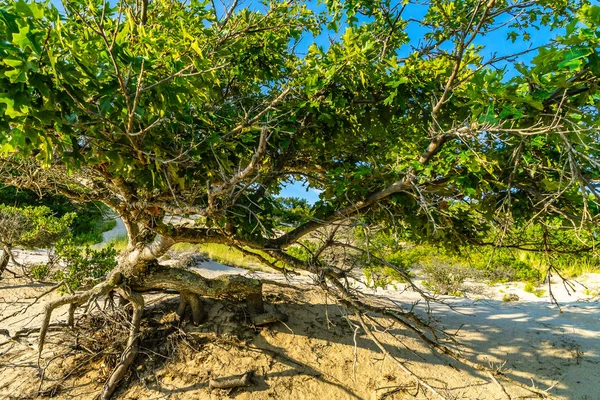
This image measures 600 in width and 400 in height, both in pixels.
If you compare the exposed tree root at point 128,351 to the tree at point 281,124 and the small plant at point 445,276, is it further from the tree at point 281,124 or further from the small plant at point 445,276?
the small plant at point 445,276

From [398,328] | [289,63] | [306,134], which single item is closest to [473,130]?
[306,134]

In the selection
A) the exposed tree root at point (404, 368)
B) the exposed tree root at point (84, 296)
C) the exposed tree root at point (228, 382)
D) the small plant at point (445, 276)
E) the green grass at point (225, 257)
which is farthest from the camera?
the green grass at point (225, 257)

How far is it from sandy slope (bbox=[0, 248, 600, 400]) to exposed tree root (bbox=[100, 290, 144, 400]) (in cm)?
16

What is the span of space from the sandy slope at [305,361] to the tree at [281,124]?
0.45 metres

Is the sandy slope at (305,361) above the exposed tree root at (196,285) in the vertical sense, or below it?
below

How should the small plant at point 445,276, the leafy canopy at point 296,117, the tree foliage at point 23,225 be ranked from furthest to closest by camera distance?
1. the small plant at point 445,276
2. the tree foliage at point 23,225
3. the leafy canopy at point 296,117

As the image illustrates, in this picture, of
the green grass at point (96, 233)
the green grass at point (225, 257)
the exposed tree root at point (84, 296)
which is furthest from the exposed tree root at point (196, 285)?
the green grass at point (96, 233)

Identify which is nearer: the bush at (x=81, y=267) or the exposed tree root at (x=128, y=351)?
the exposed tree root at (x=128, y=351)

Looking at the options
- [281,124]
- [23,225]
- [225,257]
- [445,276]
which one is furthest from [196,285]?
[445,276]

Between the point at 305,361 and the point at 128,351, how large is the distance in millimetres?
1978

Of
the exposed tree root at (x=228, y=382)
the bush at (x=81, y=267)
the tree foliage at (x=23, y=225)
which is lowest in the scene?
the exposed tree root at (x=228, y=382)

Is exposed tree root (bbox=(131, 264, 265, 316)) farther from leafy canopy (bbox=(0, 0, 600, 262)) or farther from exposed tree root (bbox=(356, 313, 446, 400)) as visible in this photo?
exposed tree root (bbox=(356, 313, 446, 400))

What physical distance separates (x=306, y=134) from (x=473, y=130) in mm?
1457

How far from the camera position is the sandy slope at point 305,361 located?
375 cm
